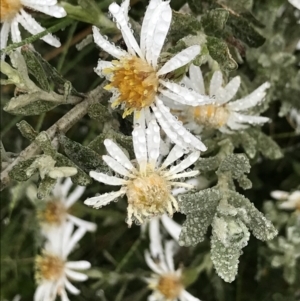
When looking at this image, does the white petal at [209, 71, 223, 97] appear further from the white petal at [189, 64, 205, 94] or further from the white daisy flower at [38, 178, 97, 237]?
the white daisy flower at [38, 178, 97, 237]

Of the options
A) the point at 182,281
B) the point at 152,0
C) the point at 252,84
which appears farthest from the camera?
the point at 182,281

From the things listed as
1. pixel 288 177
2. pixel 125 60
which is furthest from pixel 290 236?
pixel 125 60

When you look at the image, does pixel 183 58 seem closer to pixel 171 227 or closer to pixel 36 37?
pixel 36 37

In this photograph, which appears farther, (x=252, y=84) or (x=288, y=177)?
(x=288, y=177)

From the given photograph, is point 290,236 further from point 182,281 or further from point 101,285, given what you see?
point 101,285

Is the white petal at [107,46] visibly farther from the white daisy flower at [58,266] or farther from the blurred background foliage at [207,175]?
the white daisy flower at [58,266]
